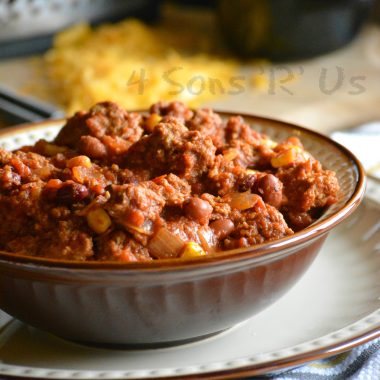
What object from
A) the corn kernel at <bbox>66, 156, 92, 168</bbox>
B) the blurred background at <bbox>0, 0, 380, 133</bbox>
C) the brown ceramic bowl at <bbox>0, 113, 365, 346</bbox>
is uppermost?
the corn kernel at <bbox>66, 156, 92, 168</bbox>

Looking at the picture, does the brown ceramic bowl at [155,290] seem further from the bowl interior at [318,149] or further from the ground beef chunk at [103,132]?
the ground beef chunk at [103,132]

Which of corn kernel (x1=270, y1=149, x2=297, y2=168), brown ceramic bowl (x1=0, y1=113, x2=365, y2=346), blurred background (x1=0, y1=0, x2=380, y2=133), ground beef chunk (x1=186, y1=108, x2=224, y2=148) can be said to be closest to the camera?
brown ceramic bowl (x1=0, y1=113, x2=365, y2=346)

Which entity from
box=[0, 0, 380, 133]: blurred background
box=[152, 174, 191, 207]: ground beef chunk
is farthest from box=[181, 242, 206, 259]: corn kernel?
box=[0, 0, 380, 133]: blurred background

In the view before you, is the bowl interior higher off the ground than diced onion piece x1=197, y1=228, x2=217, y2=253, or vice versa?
diced onion piece x1=197, y1=228, x2=217, y2=253

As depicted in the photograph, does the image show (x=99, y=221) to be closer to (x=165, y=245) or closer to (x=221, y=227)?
(x=165, y=245)

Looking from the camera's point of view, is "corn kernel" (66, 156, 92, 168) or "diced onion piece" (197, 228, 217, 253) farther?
"corn kernel" (66, 156, 92, 168)

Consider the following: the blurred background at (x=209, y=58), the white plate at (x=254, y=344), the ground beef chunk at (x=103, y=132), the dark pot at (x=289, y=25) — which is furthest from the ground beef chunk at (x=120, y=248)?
the dark pot at (x=289, y=25)

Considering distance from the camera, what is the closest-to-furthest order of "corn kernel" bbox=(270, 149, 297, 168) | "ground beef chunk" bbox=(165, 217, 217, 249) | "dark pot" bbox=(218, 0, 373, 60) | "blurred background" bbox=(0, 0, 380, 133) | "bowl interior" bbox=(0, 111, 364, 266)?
1. "ground beef chunk" bbox=(165, 217, 217, 249)
2. "bowl interior" bbox=(0, 111, 364, 266)
3. "corn kernel" bbox=(270, 149, 297, 168)
4. "blurred background" bbox=(0, 0, 380, 133)
5. "dark pot" bbox=(218, 0, 373, 60)

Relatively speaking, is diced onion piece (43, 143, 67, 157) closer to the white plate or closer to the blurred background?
the white plate
